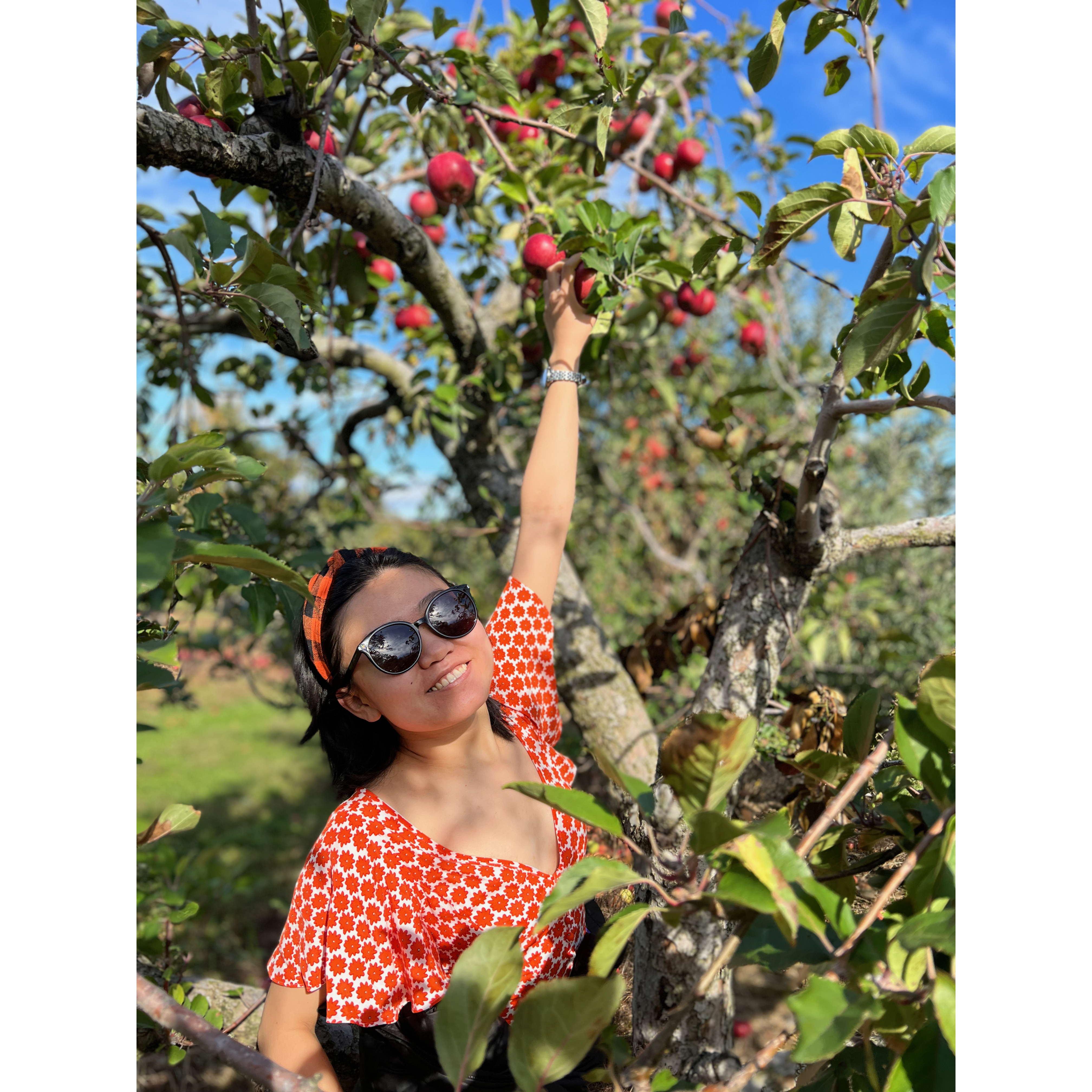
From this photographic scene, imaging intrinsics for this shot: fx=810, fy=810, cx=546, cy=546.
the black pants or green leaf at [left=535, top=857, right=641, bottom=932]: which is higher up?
green leaf at [left=535, top=857, right=641, bottom=932]

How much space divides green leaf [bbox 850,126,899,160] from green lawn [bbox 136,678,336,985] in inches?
40.6

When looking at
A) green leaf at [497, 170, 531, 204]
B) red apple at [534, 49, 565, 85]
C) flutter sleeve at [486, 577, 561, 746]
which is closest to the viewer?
flutter sleeve at [486, 577, 561, 746]

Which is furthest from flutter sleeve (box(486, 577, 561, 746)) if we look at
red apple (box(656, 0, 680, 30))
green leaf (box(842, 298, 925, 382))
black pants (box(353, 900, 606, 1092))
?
red apple (box(656, 0, 680, 30))

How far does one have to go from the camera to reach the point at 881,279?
800mm

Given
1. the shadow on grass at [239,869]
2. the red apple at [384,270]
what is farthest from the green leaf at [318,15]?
the shadow on grass at [239,869]

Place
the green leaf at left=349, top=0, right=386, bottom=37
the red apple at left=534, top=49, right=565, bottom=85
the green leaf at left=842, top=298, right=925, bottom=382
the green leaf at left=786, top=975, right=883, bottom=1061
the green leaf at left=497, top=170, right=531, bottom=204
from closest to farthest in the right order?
the green leaf at left=786, top=975, right=883, bottom=1061
the green leaf at left=842, top=298, right=925, bottom=382
the green leaf at left=349, top=0, right=386, bottom=37
the green leaf at left=497, top=170, right=531, bottom=204
the red apple at left=534, top=49, right=565, bottom=85

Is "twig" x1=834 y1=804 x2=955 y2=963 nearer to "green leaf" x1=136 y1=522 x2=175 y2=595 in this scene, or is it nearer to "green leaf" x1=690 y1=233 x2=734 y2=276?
"green leaf" x1=136 y1=522 x2=175 y2=595

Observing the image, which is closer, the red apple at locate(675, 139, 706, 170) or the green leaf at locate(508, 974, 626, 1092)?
the green leaf at locate(508, 974, 626, 1092)

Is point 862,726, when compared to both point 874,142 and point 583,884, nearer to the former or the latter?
point 583,884

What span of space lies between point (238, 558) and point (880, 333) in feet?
1.98

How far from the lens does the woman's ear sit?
3.75 ft
